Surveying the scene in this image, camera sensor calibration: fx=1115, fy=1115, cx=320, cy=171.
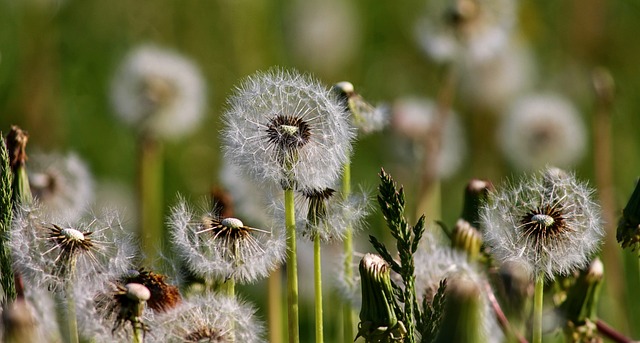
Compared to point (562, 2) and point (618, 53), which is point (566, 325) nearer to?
point (618, 53)

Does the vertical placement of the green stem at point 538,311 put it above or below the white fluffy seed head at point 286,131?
below

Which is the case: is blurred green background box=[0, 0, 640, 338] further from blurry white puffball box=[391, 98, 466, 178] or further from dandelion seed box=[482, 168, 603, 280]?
dandelion seed box=[482, 168, 603, 280]

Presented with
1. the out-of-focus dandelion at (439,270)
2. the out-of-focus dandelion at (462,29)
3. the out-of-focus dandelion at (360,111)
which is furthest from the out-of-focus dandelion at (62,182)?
the out-of-focus dandelion at (462,29)

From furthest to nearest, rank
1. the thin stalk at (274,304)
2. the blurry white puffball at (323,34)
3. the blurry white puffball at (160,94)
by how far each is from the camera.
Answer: the blurry white puffball at (323,34) < the blurry white puffball at (160,94) < the thin stalk at (274,304)

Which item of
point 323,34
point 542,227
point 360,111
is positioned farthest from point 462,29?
point 542,227

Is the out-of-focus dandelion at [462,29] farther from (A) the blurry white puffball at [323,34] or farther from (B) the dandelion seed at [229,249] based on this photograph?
(B) the dandelion seed at [229,249]

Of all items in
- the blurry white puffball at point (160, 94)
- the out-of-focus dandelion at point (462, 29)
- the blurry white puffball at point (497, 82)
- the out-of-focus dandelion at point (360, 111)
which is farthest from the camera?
the blurry white puffball at point (497, 82)

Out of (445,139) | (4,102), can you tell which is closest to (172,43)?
(4,102)
